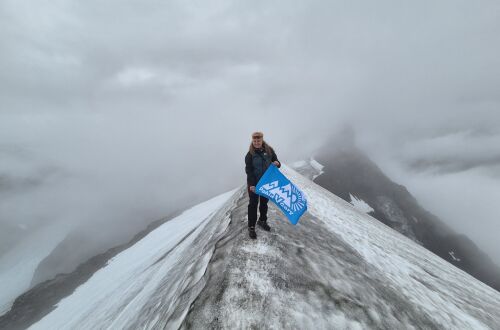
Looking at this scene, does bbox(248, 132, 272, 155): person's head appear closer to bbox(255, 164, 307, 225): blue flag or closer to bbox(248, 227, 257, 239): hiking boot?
bbox(255, 164, 307, 225): blue flag

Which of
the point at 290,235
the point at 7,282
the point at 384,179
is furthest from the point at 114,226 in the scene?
the point at 290,235

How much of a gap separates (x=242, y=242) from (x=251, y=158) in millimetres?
1995

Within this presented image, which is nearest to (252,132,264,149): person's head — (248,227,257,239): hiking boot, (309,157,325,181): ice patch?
(248,227,257,239): hiking boot

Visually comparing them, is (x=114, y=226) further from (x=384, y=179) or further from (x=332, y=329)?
(x=332, y=329)

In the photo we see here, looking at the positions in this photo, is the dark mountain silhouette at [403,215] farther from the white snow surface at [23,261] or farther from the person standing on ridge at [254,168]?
the white snow surface at [23,261]

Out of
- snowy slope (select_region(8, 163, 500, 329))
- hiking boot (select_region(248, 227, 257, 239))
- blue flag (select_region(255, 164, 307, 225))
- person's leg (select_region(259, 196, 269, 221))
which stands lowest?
snowy slope (select_region(8, 163, 500, 329))

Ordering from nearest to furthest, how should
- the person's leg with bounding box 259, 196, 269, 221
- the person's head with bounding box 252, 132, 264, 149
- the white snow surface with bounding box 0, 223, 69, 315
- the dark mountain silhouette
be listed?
the person's head with bounding box 252, 132, 264, 149
the person's leg with bounding box 259, 196, 269, 221
the white snow surface with bounding box 0, 223, 69, 315
the dark mountain silhouette

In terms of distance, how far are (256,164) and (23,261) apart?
173 metres

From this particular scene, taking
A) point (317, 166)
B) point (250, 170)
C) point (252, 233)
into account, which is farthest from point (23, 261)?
point (250, 170)

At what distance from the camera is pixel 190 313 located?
12.6 feet

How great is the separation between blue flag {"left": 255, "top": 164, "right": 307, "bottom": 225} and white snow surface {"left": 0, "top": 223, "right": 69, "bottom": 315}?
7122cm

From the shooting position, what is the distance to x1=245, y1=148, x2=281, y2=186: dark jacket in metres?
6.11

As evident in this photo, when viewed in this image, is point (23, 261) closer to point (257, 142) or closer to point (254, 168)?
point (254, 168)

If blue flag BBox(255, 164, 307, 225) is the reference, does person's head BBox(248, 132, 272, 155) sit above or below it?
above
